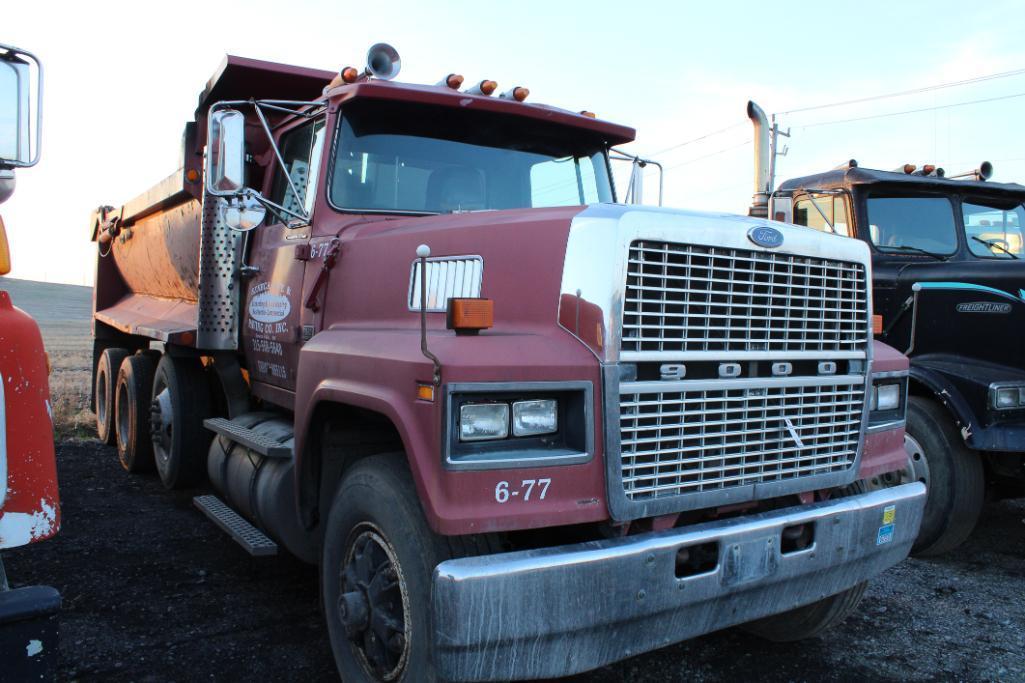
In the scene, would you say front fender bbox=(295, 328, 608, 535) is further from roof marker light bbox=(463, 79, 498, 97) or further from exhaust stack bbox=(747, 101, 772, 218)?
exhaust stack bbox=(747, 101, 772, 218)

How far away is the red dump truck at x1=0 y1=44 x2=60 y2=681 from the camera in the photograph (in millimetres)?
1954

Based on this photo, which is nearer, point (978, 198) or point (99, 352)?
point (978, 198)

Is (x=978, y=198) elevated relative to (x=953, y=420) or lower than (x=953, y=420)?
elevated

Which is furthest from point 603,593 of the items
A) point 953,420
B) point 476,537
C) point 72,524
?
point 72,524

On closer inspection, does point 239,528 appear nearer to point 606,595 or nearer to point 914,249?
point 606,595

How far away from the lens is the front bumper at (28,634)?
1.92m

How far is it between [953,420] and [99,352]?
26.3 ft

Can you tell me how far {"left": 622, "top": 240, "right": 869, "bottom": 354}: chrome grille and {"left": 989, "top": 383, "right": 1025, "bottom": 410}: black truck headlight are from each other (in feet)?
7.05

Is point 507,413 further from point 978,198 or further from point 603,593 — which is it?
point 978,198

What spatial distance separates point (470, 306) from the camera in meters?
2.54

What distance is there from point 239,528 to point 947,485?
4235 millimetres

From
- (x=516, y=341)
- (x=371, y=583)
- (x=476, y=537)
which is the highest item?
(x=516, y=341)

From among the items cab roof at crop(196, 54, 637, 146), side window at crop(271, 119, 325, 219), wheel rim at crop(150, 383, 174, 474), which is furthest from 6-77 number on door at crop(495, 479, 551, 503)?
wheel rim at crop(150, 383, 174, 474)

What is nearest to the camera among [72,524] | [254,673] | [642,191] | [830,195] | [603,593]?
[603,593]
